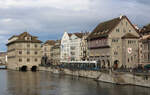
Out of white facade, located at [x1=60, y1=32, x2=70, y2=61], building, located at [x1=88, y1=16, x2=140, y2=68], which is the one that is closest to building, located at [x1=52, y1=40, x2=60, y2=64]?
white facade, located at [x1=60, y1=32, x2=70, y2=61]

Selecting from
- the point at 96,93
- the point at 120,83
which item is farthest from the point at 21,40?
the point at 96,93

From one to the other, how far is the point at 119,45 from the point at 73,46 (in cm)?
5712

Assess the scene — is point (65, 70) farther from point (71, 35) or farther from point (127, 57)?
point (71, 35)

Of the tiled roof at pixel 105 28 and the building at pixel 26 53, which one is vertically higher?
the tiled roof at pixel 105 28

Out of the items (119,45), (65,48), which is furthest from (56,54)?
(119,45)

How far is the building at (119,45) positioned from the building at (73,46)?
119 ft

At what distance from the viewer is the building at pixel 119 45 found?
99.8 metres

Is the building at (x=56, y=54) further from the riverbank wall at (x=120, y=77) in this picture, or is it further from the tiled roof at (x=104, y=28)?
the riverbank wall at (x=120, y=77)

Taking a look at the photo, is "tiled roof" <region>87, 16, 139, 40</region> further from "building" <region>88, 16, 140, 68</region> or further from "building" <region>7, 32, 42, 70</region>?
"building" <region>7, 32, 42, 70</region>

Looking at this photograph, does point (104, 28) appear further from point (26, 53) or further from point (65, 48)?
point (65, 48)

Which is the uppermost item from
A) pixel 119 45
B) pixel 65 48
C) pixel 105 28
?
pixel 105 28

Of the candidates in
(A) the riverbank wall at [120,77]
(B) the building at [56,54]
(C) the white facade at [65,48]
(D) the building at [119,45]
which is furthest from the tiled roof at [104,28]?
(B) the building at [56,54]

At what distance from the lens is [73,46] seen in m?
157

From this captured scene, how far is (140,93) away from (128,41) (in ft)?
151
